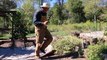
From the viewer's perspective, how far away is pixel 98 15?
4481cm

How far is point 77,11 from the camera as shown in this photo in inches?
1913

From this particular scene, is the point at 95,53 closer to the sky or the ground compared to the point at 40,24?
closer to the ground

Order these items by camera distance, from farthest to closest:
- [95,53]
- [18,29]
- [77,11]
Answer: [77,11] → [18,29] → [95,53]

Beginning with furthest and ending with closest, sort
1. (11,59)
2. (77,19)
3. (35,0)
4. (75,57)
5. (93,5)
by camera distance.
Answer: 1. (35,0)
2. (77,19)
3. (93,5)
4. (11,59)
5. (75,57)

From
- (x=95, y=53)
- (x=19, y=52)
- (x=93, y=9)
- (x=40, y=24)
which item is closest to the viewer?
(x=95, y=53)

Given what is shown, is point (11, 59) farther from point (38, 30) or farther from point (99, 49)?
point (99, 49)

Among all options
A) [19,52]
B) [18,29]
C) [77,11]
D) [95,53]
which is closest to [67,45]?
[95,53]

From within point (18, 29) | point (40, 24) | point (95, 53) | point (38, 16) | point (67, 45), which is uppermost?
point (38, 16)

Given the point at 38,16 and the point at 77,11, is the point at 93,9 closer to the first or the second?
the point at 77,11

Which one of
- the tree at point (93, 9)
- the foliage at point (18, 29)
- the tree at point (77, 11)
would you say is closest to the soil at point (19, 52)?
the foliage at point (18, 29)

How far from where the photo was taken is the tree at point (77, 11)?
48.3 meters

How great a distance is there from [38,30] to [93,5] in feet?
112

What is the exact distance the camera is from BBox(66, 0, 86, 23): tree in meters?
48.3

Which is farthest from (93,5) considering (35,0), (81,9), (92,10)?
(35,0)
